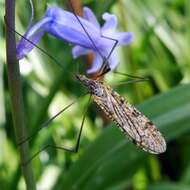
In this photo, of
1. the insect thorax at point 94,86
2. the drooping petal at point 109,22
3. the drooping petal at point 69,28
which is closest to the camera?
the drooping petal at point 69,28

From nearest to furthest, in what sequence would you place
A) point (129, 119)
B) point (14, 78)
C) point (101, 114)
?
point (14, 78) < point (129, 119) < point (101, 114)

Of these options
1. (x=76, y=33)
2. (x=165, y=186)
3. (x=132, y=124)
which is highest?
(x=76, y=33)

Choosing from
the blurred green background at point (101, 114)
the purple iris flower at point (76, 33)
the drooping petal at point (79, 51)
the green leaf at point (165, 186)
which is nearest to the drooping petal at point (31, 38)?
the purple iris flower at point (76, 33)

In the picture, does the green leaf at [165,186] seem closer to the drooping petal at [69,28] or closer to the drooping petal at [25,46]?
the drooping petal at [69,28]

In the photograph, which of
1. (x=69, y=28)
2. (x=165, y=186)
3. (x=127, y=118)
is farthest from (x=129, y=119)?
(x=165, y=186)

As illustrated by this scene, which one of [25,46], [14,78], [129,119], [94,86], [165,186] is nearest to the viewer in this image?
[14,78]

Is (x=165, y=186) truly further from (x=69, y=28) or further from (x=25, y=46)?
(x=25, y=46)
